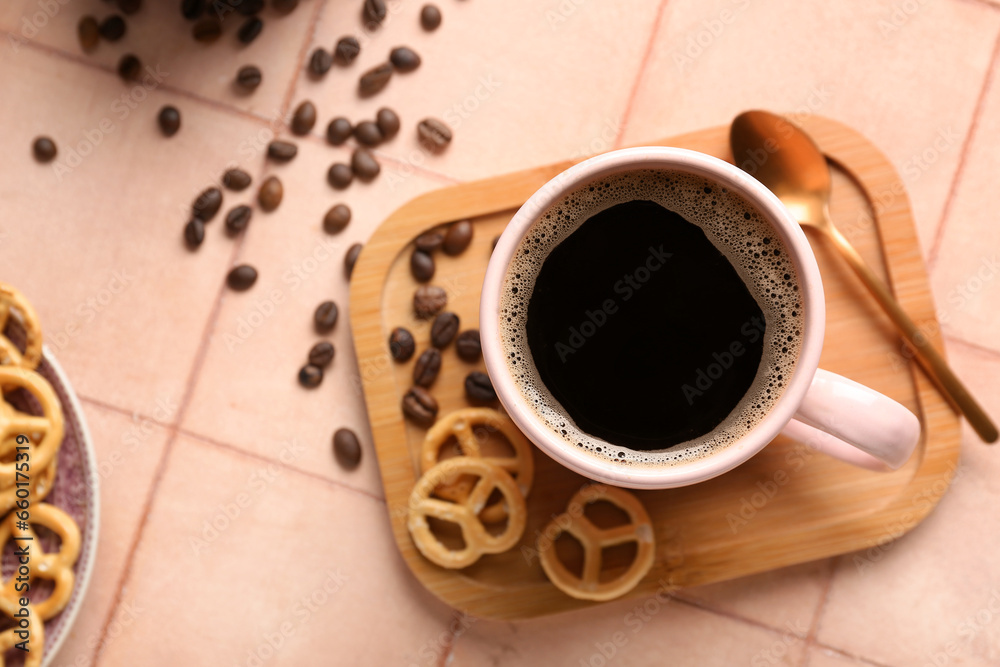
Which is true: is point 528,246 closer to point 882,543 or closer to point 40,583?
point 882,543

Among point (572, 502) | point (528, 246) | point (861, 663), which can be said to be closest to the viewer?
point (528, 246)

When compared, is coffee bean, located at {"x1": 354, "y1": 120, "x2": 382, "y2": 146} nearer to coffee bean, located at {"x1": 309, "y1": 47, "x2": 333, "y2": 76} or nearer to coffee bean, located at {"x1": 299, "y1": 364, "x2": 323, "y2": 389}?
coffee bean, located at {"x1": 309, "y1": 47, "x2": 333, "y2": 76}

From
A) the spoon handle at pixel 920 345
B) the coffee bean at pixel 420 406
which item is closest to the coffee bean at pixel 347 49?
the coffee bean at pixel 420 406

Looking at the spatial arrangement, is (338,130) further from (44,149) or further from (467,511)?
(467,511)

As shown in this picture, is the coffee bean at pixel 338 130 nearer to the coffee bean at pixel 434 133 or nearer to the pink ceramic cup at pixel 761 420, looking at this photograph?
the coffee bean at pixel 434 133

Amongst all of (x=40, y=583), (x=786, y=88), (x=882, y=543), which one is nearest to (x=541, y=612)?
(x=882, y=543)

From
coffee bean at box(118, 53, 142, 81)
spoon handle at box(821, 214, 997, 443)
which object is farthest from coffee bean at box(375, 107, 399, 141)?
spoon handle at box(821, 214, 997, 443)
